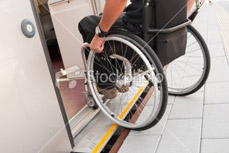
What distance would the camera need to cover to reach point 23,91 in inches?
39.8

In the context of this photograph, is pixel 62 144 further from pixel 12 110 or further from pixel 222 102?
pixel 222 102

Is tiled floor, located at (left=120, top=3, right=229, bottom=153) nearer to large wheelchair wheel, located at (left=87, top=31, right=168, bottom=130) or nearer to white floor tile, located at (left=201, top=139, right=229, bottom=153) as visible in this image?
white floor tile, located at (left=201, top=139, right=229, bottom=153)

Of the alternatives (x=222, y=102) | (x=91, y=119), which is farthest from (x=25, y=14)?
(x=222, y=102)

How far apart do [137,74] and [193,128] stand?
0.53 meters

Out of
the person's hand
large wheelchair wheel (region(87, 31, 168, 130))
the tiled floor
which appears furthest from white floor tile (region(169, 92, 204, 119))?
the person's hand

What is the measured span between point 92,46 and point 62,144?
28.1 inches

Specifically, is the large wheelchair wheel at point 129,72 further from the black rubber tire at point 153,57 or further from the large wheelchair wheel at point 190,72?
the large wheelchair wheel at point 190,72

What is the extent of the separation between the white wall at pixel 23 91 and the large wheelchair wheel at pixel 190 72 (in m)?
1.07

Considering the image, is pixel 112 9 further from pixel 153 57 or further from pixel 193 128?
pixel 193 128

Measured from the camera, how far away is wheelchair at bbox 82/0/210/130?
1062 mm

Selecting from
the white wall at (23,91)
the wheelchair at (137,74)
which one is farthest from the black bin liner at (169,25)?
the white wall at (23,91)

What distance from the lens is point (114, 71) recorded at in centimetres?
137

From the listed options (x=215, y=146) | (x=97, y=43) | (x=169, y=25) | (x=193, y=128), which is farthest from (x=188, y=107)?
(x=97, y=43)

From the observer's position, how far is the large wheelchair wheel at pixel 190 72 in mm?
1390
